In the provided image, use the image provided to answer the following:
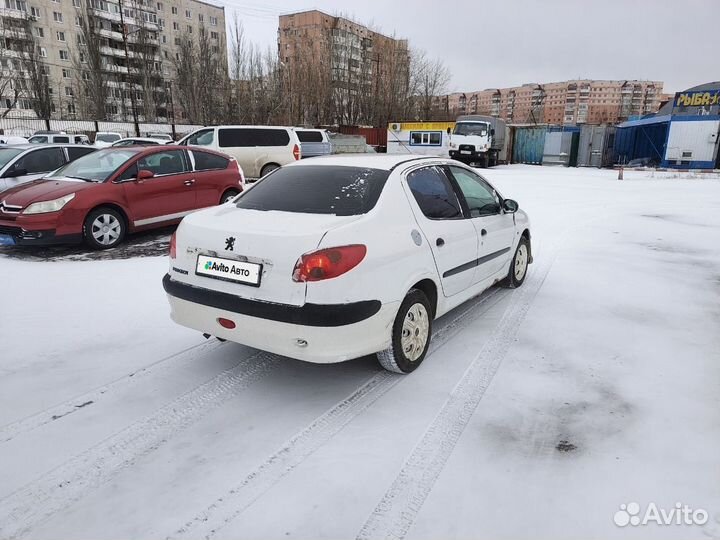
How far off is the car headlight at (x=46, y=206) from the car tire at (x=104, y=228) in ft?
1.20

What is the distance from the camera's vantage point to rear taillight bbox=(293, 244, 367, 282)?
9.29ft

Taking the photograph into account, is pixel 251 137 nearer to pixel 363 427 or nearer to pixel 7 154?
pixel 7 154

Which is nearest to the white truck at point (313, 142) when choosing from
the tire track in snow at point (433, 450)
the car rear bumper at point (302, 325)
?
the tire track in snow at point (433, 450)

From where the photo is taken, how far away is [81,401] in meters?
3.12

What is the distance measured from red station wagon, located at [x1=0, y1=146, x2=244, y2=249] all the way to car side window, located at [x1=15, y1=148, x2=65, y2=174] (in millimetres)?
1964

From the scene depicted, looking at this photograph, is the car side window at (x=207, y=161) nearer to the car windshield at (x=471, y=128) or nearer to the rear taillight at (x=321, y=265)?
the rear taillight at (x=321, y=265)

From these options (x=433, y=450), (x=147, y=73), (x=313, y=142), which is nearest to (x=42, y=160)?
(x=433, y=450)

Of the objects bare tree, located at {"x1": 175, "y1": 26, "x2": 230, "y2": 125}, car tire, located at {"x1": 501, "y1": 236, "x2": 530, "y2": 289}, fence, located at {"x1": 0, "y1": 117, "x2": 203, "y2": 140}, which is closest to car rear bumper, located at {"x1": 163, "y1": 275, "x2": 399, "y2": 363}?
car tire, located at {"x1": 501, "y1": 236, "x2": 530, "y2": 289}

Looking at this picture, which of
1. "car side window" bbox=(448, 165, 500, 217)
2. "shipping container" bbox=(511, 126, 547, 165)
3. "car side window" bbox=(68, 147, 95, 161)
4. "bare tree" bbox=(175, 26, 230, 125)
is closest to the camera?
"car side window" bbox=(448, 165, 500, 217)

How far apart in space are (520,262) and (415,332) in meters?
2.68

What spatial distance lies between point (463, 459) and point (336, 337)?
0.99 metres

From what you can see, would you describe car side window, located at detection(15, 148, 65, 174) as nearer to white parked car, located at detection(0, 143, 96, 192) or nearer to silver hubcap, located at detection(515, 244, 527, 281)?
Answer: white parked car, located at detection(0, 143, 96, 192)

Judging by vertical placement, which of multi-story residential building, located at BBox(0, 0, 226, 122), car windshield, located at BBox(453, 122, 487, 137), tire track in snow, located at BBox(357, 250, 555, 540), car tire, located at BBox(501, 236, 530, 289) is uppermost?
multi-story residential building, located at BBox(0, 0, 226, 122)

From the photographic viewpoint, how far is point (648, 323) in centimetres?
461
